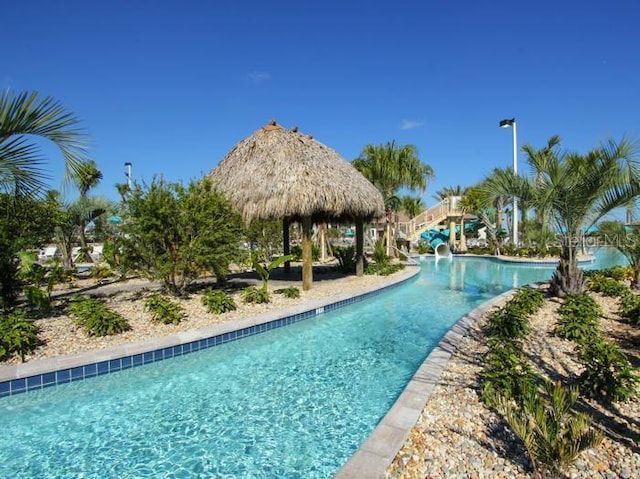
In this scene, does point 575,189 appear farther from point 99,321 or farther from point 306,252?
point 99,321

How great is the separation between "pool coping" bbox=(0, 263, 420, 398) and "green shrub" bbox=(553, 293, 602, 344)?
4505mm

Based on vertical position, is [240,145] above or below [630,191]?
above

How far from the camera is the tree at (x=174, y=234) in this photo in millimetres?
8094

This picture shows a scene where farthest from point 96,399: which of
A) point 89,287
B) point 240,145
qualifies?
point 240,145

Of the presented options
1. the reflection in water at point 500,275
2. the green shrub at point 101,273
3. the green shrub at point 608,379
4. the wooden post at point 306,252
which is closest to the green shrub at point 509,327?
the green shrub at point 608,379

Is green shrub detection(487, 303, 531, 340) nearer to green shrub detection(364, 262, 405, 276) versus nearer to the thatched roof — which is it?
the thatched roof

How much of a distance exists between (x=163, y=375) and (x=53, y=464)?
5.98ft

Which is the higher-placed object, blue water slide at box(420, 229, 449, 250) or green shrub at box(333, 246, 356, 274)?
blue water slide at box(420, 229, 449, 250)

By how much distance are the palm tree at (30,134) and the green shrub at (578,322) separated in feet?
23.4

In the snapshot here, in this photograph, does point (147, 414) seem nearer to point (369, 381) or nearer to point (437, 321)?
point (369, 381)


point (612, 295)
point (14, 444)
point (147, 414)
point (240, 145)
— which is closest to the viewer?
point (14, 444)

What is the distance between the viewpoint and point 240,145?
39.1 feet

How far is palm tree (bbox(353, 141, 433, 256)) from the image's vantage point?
19078 millimetres

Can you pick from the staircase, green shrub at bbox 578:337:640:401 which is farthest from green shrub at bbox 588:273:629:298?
the staircase
